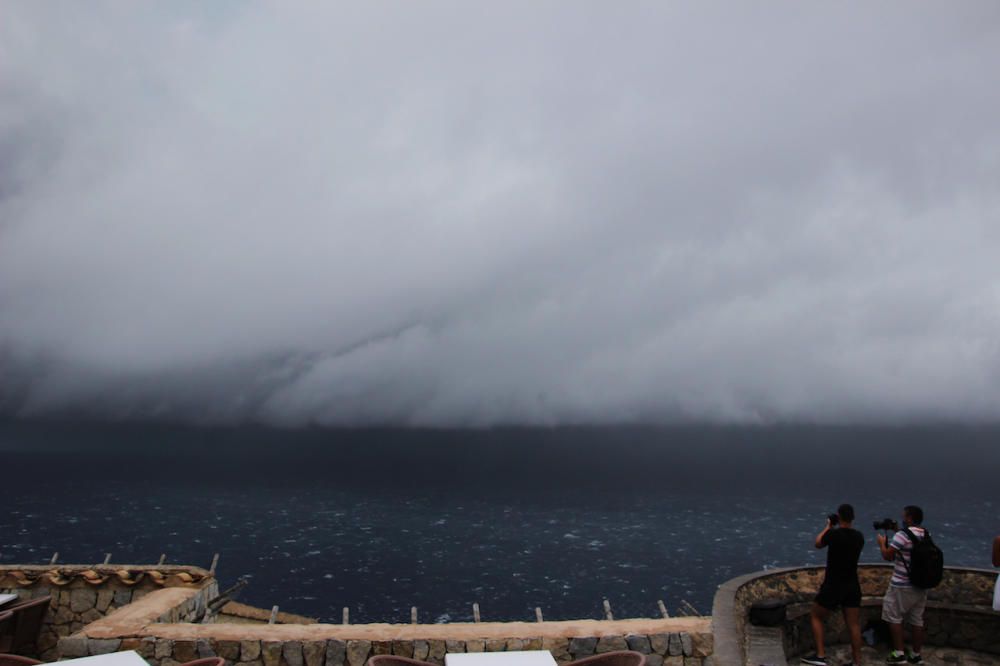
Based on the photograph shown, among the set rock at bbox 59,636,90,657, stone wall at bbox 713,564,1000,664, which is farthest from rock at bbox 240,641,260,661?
stone wall at bbox 713,564,1000,664

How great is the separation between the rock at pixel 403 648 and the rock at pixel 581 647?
1.86 m

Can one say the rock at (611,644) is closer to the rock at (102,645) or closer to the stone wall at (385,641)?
the stone wall at (385,641)

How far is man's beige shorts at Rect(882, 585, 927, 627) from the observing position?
340 inches

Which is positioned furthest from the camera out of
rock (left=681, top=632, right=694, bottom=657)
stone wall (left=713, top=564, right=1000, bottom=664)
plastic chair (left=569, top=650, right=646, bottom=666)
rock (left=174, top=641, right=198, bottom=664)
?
stone wall (left=713, top=564, right=1000, bottom=664)

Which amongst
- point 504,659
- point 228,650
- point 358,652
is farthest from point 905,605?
point 228,650

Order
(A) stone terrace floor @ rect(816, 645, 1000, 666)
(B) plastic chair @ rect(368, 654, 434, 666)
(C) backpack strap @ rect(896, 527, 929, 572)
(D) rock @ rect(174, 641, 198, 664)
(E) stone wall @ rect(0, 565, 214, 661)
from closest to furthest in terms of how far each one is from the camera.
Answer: (B) plastic chair @ rect(368, 654, 434, 666) < (D) rock @ rect(174, 641, 198, 664) < (C) backpack strap @ rect(896, 527, 929, 572) < (A) stone terrace floor @ rect(816, 645, 1000, 666) < (E) stone wall @ rect(0, 565, 214, 661)

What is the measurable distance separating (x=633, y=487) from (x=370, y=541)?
10172cm

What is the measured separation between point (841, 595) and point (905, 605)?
102cm

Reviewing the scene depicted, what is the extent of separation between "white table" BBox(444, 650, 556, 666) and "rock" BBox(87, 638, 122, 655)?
14.7 ft

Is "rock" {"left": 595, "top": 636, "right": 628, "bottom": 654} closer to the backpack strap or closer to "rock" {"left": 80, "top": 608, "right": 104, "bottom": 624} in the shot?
the backpack strap

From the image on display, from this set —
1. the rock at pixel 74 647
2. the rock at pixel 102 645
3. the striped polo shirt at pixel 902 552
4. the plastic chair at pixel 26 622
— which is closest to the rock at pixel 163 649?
the rock at pixel 102 645

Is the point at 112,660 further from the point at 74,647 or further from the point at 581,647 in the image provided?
the point at 581,647

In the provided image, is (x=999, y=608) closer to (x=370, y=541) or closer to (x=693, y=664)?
(x=693, y=664)

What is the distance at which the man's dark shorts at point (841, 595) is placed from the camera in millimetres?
8406
